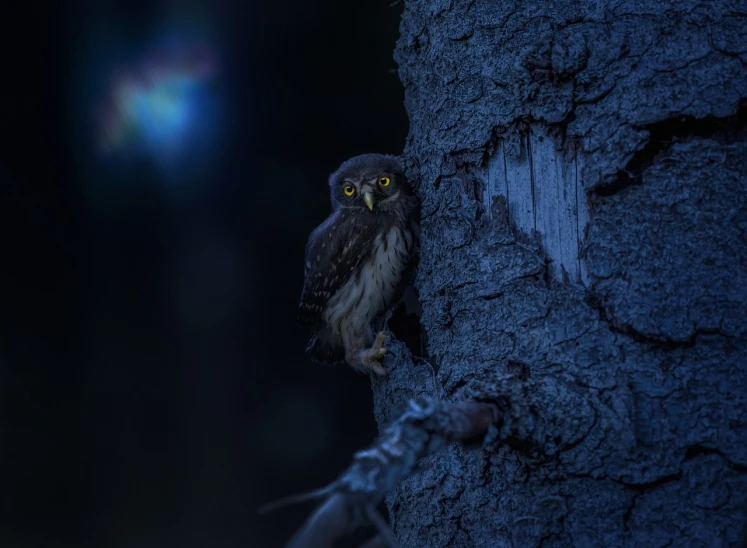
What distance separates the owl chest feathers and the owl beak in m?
0.17

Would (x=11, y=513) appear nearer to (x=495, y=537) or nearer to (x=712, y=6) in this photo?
(x=495, y=537)

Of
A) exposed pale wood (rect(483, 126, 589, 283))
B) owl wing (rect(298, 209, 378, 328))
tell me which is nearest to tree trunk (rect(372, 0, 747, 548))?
exposed pale wood (rect(483, 126, 589, 283))

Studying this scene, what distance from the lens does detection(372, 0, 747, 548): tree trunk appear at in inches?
63.4

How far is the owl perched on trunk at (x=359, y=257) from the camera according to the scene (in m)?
2.81

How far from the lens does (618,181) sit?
1.77m

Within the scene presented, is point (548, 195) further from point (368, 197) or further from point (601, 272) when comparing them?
point (368, 197)

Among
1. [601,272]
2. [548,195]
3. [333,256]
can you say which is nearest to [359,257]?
[333,256]

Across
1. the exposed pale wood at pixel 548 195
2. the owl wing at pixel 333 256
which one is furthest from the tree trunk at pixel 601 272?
the owl wing at pixel 333 256

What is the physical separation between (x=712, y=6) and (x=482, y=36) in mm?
591

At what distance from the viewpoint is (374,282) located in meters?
2.82

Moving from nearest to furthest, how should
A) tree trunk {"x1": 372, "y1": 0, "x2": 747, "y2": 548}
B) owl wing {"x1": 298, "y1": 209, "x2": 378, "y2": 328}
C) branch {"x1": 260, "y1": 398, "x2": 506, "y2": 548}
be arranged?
branch {"x1": 260, "y1": 398, "x2": 506, "y2": 548}
tree trunk {"x1": 372, "y1": 0, "x2": 747, "y2": 548}
owl wing {"x1": 298, "y1": 209, "x2": 378, "y2": 328}

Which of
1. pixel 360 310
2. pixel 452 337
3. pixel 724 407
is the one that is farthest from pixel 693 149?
pixel 360 310

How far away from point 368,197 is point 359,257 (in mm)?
284

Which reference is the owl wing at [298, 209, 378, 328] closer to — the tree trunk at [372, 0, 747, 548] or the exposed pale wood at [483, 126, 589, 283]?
the tree trunk at [372, 0, 747, 548]
